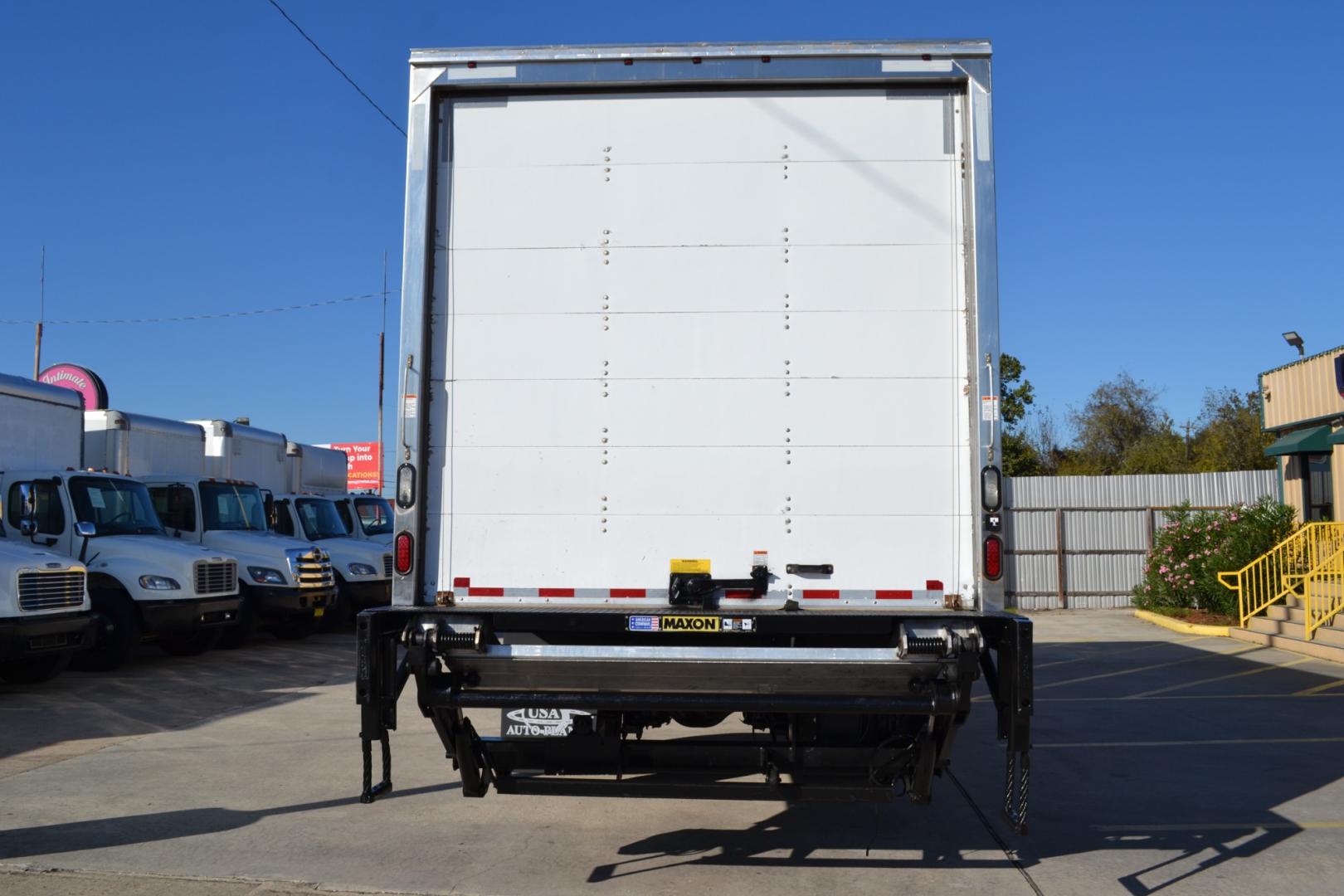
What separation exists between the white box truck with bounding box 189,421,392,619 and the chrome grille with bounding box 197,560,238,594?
3.48 meters

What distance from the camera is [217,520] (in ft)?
57.2

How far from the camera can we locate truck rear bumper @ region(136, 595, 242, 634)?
1398cm


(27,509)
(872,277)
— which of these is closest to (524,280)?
→ (872,277)

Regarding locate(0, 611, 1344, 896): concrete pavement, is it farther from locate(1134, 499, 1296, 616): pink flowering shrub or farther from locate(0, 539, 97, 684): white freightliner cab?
locate(1134, 499, 1296, 616): pink flowering shrub

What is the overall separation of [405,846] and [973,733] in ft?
18.6

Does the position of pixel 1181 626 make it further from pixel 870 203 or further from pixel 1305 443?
pixel 870 203

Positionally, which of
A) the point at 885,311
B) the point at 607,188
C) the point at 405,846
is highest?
the point at 607,188

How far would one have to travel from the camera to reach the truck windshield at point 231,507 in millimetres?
17328

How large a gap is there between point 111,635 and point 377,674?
33.3ft

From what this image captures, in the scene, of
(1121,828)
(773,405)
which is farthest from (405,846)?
(1121,828)

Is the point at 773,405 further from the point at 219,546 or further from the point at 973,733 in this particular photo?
the point at 219,546

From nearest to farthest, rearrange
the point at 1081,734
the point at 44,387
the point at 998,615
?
1. the point at 998,615
2. the point at 1081,734
3. the point at 44,387

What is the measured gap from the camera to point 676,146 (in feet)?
18.7

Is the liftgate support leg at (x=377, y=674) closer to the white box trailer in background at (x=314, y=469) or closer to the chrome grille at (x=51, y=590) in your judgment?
the chrome grille at (x=51, y=590)
